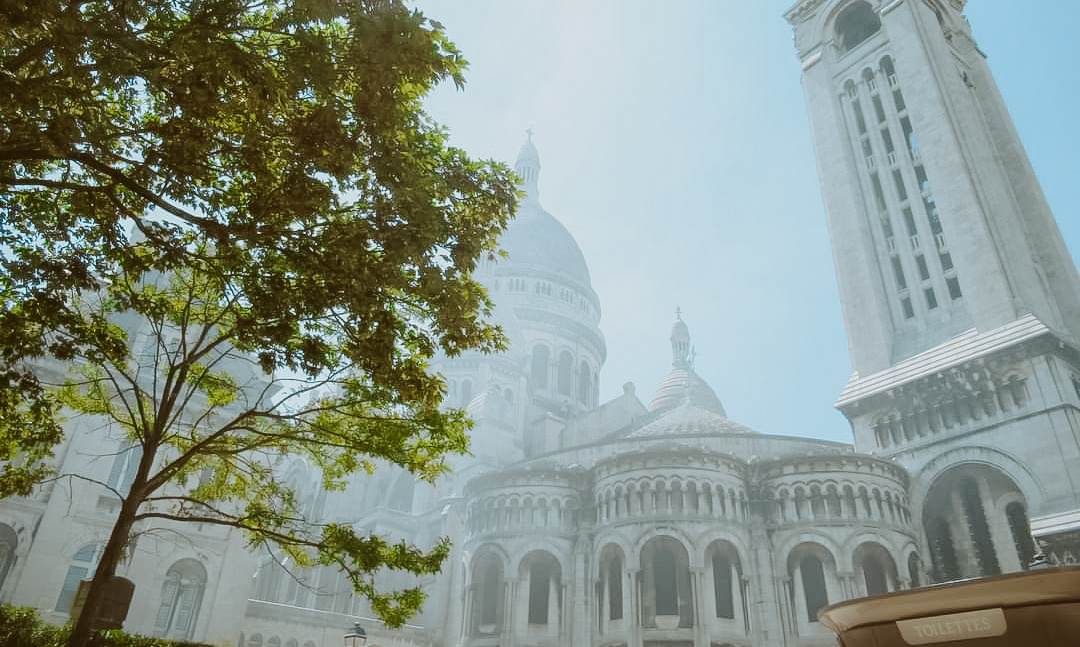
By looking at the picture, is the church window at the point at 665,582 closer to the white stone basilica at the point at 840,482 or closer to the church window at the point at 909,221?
the white stone basilica at the point at 840,482

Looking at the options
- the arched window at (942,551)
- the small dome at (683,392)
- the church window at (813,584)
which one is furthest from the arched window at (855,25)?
the church window at (813,584)

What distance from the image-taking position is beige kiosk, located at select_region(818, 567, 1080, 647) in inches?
103

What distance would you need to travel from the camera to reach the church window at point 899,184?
3491 centimetres

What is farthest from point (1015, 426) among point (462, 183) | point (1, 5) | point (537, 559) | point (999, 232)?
point (1, 5)

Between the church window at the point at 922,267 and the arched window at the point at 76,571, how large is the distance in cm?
3554

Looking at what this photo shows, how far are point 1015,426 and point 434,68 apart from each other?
27.1 m

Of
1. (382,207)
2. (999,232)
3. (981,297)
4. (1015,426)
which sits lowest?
(382,207)

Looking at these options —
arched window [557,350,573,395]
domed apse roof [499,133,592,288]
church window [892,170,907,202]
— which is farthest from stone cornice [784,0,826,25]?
arched window [557,350,573,395]

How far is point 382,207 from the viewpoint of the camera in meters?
8.45

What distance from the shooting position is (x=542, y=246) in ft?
218

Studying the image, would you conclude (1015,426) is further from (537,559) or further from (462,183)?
(462,183)

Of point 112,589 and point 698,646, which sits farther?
point 698,646

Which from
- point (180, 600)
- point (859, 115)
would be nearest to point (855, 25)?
point (859, 115)

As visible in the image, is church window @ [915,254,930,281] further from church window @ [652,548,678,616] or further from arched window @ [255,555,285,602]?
arched window @ [255,555,285,602]
